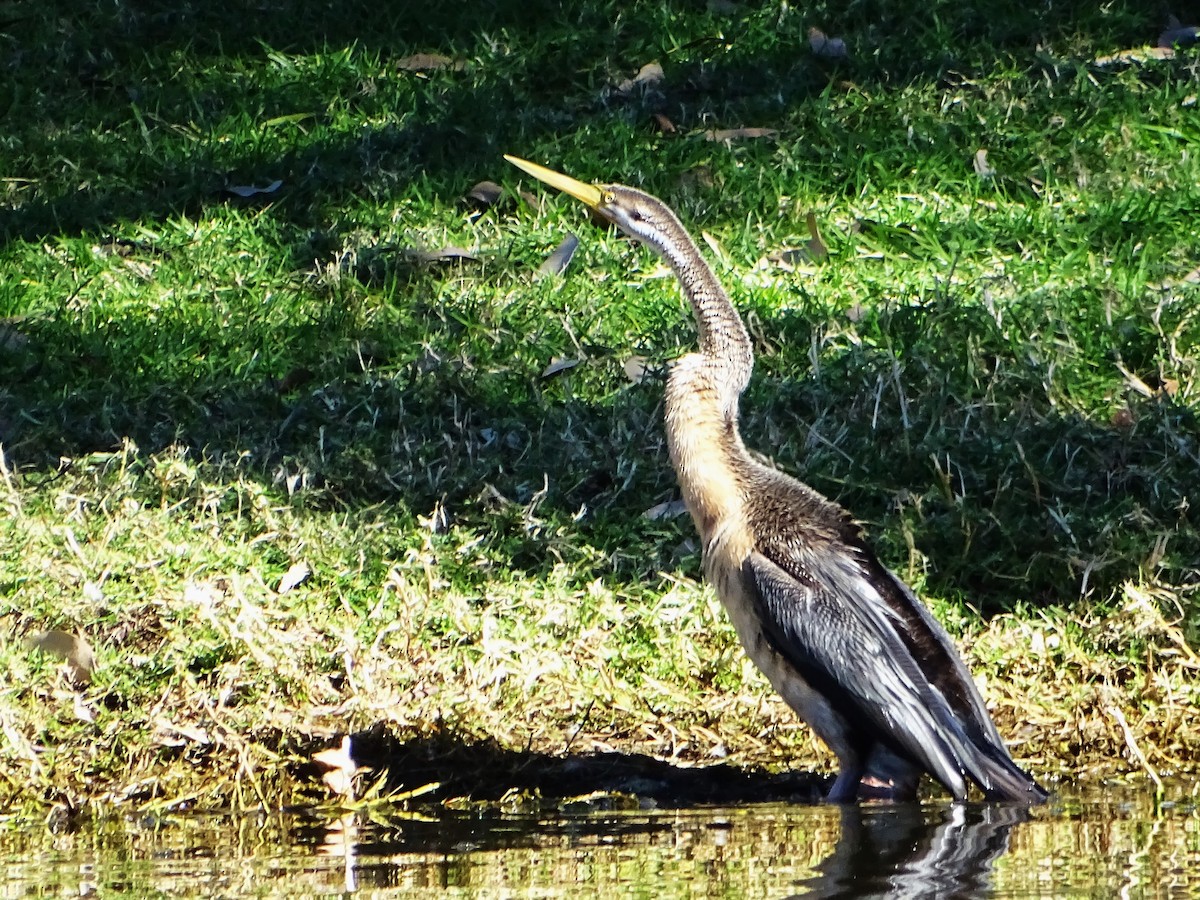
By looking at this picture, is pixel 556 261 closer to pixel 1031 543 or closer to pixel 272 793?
pixel 1031 543

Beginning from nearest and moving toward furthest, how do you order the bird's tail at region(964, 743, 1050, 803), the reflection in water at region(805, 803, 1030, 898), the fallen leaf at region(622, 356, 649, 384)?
1. the reflection in water at region(805, 803, 1030, 898)
2. the bird's tail at region(964, 743, 1050, 803)
3. the fallen leaf at region(622, 356, 649, 384)

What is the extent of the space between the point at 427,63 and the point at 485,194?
127 centimetres

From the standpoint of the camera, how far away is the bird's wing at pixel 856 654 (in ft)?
14.8

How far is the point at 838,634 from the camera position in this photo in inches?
184

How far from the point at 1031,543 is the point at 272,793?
7.41ft

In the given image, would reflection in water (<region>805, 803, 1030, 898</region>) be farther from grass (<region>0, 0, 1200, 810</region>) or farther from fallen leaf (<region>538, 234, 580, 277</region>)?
fallen leaf (<region>538, 234, 580, 277</region>)

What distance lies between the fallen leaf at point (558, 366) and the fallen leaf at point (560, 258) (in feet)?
2.16

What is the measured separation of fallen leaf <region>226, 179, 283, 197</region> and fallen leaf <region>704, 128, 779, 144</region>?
1724 mm

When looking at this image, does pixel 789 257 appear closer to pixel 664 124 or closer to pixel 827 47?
pixel 664 124

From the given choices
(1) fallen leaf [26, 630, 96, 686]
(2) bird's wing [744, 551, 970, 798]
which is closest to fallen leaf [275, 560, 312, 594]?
(1) fallen leaf [26, 630, 96, 686]

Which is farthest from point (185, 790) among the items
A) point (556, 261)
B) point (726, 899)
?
point (556, 261)

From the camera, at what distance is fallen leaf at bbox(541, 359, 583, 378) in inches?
265

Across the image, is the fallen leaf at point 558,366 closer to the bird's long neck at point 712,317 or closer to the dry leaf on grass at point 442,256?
the dry leaf on grass at point 442,256

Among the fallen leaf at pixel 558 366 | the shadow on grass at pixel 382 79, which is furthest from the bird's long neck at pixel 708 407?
the shadow on grass at pixel 382 79
